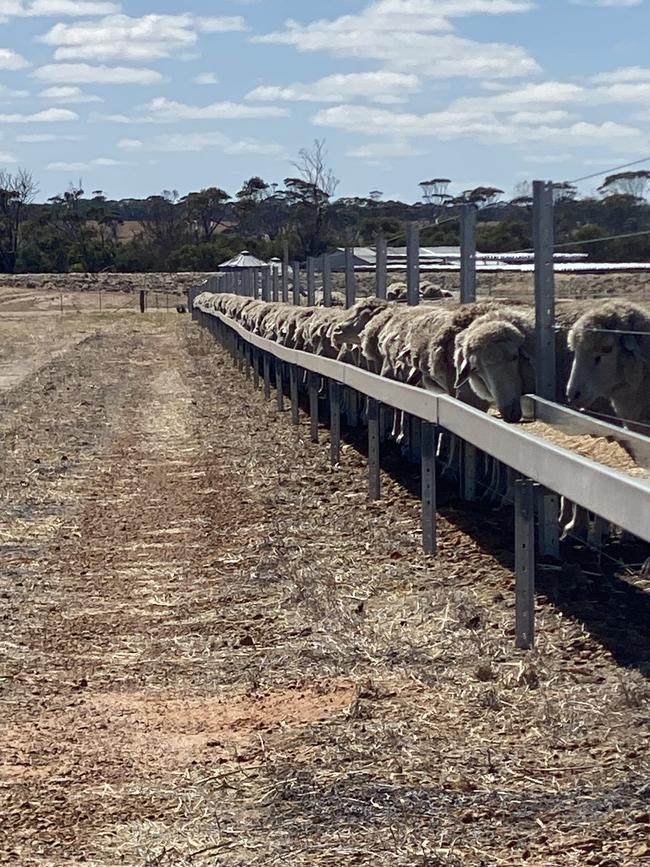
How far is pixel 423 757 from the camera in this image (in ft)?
18.3

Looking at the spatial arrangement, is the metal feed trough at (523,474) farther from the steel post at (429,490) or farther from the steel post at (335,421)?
the steel post at (335,421)

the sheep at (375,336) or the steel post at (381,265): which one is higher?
the steel post at (381,265)

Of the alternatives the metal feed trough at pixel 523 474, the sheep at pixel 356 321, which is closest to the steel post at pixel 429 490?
the metal feed trough at pixel 523 474

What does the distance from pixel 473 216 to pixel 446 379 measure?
4.32ft

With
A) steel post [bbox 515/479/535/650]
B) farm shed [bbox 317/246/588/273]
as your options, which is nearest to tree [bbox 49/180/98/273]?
farm shed [bbox 317/246/588/273]

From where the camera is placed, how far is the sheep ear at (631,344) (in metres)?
9.21

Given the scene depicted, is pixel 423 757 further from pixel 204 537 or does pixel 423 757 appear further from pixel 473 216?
pixel 473 216

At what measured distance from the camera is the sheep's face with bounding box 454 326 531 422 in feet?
32.3

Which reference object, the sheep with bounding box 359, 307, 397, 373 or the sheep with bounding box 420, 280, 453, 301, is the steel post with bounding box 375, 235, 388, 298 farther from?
the sheep with bounding box 359, 307, 397, 373

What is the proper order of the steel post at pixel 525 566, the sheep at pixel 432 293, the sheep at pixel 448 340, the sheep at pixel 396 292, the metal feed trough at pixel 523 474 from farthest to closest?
1. the sheep at pixel 396 292
2. the sheep at pixel 432 293
3. the sheep at pixel 448 340
4. the steel post at pixel 525 566
5. the metal feed trough at pixel 523 474

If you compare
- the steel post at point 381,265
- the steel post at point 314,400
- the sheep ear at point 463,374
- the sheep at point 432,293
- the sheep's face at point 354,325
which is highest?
the steel post at point 381,265

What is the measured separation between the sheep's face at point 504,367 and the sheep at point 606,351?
→ 0.54 metres

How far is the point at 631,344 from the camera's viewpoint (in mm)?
9211

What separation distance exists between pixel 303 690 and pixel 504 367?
3808mm
